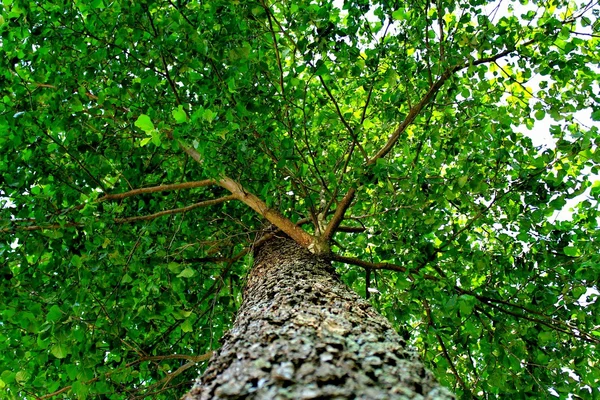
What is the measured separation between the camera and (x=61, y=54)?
3.67 m

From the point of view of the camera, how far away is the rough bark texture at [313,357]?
1161mm

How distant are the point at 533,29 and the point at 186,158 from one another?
10.7ft

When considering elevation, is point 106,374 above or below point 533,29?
below

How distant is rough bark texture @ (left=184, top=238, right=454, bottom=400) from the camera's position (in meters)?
1.16

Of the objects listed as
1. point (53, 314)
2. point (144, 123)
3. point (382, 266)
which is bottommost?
point (53, 314)

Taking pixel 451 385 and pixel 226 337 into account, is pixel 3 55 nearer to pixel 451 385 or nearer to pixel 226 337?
pixel 226 337

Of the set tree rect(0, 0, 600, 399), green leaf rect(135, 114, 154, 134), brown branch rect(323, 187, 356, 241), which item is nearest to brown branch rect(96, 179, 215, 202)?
tree rect(0, 0, 600, 399)

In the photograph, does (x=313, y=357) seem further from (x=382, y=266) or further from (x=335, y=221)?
(x=382, y=266)

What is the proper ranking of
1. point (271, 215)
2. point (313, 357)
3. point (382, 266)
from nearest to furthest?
point (313, 357), point (382, 266), point (271, 215)

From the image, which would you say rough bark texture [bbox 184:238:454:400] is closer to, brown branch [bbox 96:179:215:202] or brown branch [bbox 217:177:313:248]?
brown branch [bbox 217:177:313:248]

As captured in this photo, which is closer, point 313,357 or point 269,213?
point 313,357

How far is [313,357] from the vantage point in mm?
1325

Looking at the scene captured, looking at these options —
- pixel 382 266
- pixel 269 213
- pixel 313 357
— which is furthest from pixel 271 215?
pixel 313 357

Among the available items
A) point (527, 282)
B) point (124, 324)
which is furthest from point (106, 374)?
point (527, 282)
